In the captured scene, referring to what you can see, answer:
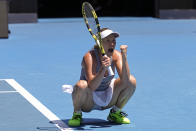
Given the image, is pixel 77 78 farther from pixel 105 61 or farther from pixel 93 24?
pixel 105 61

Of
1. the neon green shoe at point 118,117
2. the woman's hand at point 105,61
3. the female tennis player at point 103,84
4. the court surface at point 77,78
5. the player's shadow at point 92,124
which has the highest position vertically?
the woman's hand at point 105,61

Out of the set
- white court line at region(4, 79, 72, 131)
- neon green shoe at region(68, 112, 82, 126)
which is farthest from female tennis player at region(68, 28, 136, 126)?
white court line at region(4, 79, 72, 131)

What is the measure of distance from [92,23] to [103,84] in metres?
0.59

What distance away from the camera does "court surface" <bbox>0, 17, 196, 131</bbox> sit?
238 inches

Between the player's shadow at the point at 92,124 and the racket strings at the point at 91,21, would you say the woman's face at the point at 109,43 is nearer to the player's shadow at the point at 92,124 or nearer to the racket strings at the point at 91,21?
the racket strings at the point at 91,21

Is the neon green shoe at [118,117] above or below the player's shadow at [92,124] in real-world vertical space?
above

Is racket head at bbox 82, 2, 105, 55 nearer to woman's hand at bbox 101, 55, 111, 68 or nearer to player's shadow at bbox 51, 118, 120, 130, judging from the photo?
woman's hand at bbox 101, 55, 111, 68

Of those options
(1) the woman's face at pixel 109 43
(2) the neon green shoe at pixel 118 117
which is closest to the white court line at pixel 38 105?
(2) the neon green shoe at pixel 118 117

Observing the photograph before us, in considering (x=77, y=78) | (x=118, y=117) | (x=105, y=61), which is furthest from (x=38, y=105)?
(x=77, y=78)

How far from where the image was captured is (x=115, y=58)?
5703mm

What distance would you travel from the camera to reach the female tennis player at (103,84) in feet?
18.1

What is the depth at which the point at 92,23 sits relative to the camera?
18.6 feet

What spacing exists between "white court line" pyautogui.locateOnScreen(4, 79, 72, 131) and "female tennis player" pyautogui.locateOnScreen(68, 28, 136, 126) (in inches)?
5.4

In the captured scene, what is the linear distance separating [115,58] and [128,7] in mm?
20462
